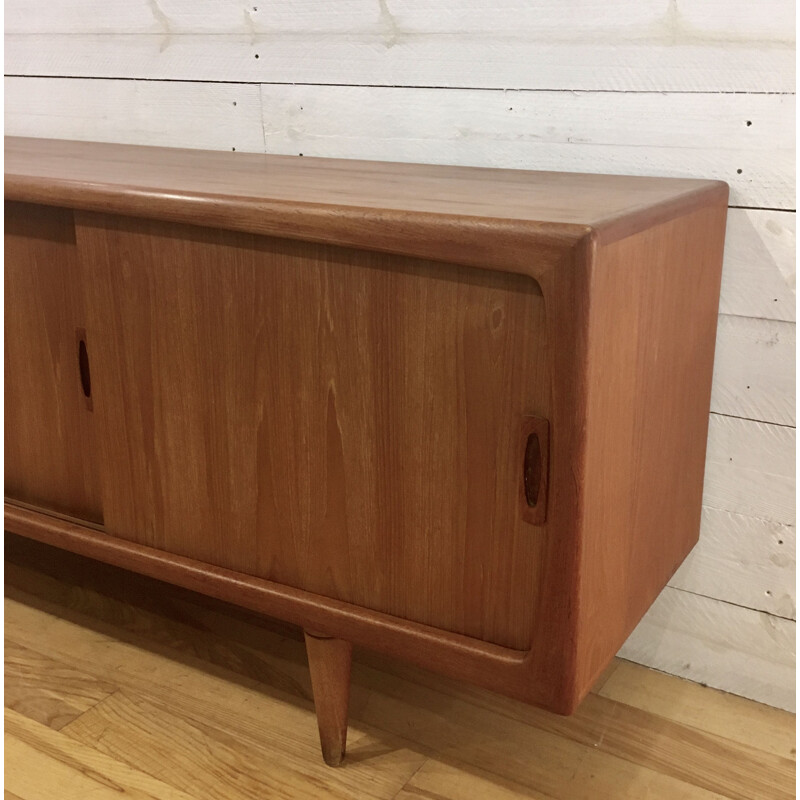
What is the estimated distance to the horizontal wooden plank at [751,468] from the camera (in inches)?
43.5

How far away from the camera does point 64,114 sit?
151cm

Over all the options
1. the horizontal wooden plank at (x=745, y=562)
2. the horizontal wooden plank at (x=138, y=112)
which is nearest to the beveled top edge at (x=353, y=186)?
the horizontal wooden plank at (x=138, y=112)

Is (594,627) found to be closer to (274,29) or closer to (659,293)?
(659,293)

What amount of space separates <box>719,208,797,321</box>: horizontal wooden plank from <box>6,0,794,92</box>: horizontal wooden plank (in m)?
0.13

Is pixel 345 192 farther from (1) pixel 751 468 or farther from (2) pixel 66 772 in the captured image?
(2) pixel 66 772

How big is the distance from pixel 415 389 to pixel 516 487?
0.12m

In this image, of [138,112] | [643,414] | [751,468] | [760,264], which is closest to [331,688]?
[643,414]

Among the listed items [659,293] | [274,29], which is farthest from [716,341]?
[274,29]

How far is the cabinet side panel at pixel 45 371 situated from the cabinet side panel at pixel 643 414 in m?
0.58

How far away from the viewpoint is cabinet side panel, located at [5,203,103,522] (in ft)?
3.46

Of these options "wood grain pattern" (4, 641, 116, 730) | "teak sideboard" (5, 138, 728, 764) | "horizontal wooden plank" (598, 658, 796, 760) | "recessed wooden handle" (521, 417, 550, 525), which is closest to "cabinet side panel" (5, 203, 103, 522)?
"teak sideboard" (5, 138, 728, 764)

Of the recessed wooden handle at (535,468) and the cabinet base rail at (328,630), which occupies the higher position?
the recessed wooden handle at (535,468)

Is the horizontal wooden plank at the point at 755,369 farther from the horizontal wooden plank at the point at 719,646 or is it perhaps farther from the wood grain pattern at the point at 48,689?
the wood grain pattern at the point at 48,689

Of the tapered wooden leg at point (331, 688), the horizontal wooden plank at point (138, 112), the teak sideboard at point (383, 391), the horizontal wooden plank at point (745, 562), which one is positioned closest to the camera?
the teak sideboard at point (383, 391)
